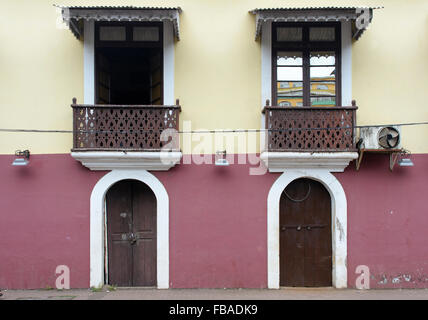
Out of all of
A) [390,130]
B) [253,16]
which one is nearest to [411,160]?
[390,130]

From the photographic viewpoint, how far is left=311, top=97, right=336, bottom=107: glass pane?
6.77 metres

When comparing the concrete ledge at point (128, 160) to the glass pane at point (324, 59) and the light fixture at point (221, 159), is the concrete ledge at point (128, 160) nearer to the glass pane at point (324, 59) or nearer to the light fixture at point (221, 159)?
the light fixture at point (221, 159)

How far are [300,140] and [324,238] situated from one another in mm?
2140

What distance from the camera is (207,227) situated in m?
6.65

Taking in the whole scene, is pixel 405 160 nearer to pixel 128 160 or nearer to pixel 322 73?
pixel 322 73

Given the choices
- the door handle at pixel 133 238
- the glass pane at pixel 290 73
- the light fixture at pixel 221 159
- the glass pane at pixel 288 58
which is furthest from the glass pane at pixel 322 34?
the door handle at pixel 133 238

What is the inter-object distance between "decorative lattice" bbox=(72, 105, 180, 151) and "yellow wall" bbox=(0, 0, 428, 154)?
0.46 metres

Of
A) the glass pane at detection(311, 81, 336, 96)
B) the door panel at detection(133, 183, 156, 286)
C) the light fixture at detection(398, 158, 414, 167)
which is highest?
the glass pane at detection(311, 81, 336, 96)

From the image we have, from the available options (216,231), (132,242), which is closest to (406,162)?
(216,231)

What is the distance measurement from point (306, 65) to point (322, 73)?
1.22ft

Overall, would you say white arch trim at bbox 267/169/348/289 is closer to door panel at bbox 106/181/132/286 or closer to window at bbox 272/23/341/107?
window at bbox 272/23/341/107

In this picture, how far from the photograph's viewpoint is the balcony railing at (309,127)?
635cm

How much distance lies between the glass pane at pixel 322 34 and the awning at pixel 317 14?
23.6 inches

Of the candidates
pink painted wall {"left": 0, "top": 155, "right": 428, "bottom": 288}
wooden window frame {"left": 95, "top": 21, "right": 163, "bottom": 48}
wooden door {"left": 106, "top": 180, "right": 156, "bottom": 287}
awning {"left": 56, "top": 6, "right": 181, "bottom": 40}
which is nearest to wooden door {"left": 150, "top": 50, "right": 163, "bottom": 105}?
wooden window frame {"left": 95, "top": 21, "right": 163, "bottom": 48}
